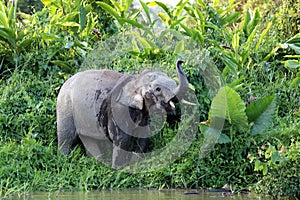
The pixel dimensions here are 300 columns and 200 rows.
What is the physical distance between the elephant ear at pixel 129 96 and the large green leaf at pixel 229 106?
82 cm

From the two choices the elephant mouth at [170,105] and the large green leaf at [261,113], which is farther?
the large green leaf at [261,113]

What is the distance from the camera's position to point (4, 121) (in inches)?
344

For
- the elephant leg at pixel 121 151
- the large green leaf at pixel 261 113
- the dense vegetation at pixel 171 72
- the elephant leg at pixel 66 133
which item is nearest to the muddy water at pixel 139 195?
the dense vegetation at pixel 171 72

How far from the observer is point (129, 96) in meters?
7.93

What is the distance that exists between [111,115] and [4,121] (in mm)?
1537

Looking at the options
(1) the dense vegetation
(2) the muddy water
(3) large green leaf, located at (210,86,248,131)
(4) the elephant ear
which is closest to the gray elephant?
(4) the elephant ear

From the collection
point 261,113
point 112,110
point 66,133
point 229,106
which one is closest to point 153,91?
point 112,110

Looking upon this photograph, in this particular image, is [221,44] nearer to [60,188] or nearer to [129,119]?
[129,119]

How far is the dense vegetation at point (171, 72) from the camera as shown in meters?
7.58

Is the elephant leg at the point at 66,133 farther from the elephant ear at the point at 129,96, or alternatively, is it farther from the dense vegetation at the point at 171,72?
the elephant ear at the point at 129,96

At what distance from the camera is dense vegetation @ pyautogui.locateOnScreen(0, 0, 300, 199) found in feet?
24.9

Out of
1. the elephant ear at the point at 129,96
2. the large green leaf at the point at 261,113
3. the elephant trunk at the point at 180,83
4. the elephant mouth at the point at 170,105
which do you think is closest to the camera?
the elephant trunk at the point at 180,83

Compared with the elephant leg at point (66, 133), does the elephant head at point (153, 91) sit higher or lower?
higher

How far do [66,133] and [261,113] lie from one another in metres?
2.39
